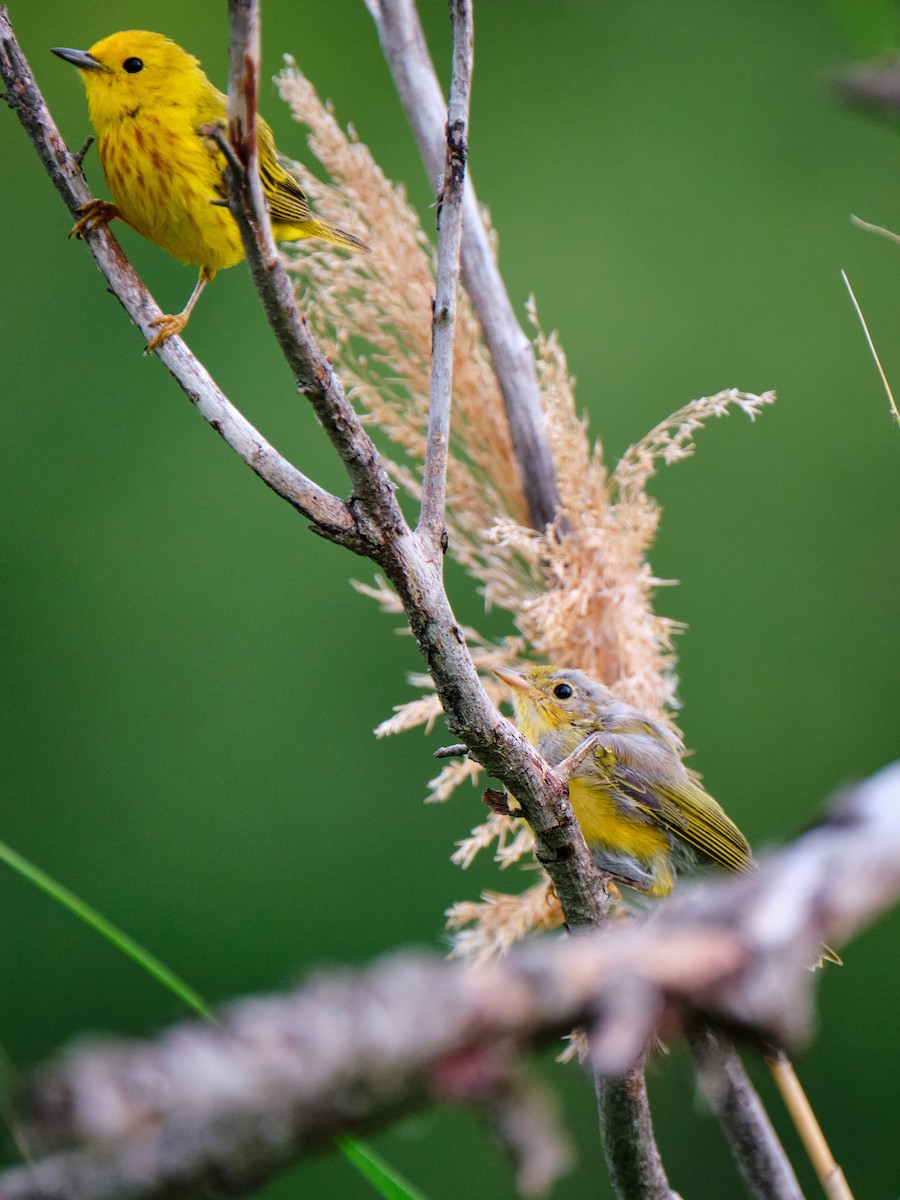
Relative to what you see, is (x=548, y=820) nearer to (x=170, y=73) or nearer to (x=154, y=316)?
(x=154, y=316)

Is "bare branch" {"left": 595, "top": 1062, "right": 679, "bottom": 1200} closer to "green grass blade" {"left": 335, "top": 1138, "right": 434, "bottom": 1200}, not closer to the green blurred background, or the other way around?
"green grass blade" {"left": 335, "top": 1138, "right": 434, "bottom": 1200}

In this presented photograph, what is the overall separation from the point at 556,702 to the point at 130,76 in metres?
1.22

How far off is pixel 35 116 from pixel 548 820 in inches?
32.8

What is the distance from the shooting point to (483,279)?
5.04ft

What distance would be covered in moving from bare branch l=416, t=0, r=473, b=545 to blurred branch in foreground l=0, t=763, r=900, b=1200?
689mm

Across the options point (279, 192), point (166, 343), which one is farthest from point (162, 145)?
point (166, 343)

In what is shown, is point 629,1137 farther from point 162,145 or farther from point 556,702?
point 162,145

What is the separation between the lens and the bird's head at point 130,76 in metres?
1.82

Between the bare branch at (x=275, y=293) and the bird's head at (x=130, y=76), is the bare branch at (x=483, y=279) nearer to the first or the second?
the bird's head at (x=130, y=76)

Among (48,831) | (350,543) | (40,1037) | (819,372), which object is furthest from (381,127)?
(350,543)

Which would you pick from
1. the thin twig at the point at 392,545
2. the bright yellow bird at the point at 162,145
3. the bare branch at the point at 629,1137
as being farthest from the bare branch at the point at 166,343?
the bare branch at the point at 629,1137

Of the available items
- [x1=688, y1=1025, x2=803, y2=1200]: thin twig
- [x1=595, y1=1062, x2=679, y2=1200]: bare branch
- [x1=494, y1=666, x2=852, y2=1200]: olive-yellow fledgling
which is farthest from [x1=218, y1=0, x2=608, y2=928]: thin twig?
[x1=494, y1=666, x2=852, y2=1200]: olive-yellow fledgling

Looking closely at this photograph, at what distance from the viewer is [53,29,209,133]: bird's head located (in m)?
1.82

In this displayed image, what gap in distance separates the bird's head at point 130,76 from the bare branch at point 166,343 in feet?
2.13
